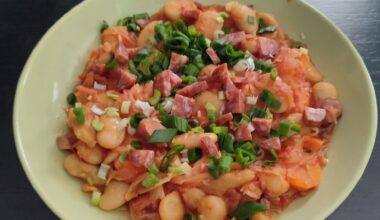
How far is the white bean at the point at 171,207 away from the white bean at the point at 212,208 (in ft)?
0.17

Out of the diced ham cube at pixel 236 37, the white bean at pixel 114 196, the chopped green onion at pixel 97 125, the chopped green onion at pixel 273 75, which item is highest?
the diced ham cube at pixel 236 37

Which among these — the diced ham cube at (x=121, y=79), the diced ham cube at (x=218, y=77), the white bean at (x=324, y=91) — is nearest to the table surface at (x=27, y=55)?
the white bean at (x=324, y=91)

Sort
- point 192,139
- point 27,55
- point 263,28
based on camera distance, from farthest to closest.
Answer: point 27,55, point 263,28, point 192,139

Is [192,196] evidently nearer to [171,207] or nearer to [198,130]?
[171,207]

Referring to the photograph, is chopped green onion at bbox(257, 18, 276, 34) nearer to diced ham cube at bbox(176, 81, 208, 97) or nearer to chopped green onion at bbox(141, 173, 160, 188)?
diced ham cube at bbox(176, 81, 208, 97)

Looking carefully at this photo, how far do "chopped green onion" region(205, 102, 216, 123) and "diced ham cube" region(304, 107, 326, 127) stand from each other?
268mm

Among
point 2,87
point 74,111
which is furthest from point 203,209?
point 2,87

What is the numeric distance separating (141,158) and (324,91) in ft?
2.01

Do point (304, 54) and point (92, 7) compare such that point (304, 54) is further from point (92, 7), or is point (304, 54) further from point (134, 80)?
point (92, 7)

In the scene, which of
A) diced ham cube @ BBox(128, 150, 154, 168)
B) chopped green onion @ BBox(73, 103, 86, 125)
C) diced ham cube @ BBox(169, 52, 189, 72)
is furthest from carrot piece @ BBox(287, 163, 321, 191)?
chopped green onion @ BBox(73, 103, 86, 125)

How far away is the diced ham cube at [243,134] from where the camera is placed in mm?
1344

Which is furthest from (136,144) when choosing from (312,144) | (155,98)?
(312,144)

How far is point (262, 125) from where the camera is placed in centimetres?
137

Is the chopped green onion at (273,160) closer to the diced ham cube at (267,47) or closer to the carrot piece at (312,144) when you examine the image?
the carrot piece at (312,144)
